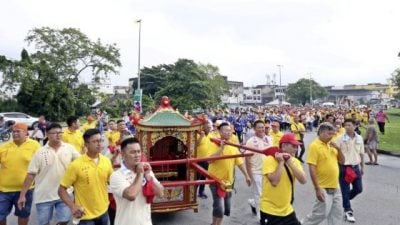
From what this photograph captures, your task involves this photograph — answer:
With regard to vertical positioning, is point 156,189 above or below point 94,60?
below

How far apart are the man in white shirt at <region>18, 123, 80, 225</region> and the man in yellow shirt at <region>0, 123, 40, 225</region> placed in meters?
0.41

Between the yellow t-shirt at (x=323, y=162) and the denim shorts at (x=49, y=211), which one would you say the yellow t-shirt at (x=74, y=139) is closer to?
the denim shorts at (x=49, y=211)

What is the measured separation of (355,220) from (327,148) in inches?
77.3

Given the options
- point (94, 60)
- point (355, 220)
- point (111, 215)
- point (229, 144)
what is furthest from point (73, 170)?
point (94, 60)

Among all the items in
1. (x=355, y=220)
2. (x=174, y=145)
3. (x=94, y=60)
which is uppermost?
(x=94, y=60)

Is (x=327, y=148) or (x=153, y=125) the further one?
(x=153, y=125)

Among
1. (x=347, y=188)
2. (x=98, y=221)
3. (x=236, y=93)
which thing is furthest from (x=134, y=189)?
(x=236, y=93)

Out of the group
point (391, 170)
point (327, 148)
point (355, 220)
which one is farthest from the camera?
point (391, 170)

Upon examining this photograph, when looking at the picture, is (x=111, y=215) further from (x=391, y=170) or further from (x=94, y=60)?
(x=94, y=60)

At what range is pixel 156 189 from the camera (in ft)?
11.5

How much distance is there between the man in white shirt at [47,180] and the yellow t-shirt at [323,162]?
3086 millimetres

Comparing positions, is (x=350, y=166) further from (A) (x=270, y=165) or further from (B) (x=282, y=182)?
(A) (x=270, y=165)

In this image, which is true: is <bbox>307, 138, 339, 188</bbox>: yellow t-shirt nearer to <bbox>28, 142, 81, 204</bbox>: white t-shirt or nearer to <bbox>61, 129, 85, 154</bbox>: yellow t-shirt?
<bbox>28, 142, 81, 204</bbox>: white t-shirt

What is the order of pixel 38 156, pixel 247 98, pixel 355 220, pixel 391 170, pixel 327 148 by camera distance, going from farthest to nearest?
pixel 247 98 → pixel 391 170 → pixel 355 220 → pixel 327 148 → pixel 38 156
